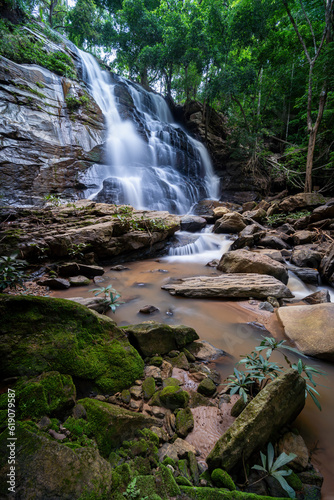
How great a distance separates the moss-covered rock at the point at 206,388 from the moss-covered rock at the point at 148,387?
1.59 ft

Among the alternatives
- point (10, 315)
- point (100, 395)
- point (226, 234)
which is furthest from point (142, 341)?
point (226, 234)

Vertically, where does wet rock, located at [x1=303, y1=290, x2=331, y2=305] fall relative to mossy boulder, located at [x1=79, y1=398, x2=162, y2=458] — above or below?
below

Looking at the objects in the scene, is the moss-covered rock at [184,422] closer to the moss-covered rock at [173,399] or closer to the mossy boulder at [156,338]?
the moss-covered rock at [173,399]

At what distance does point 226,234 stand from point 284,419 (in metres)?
8.07

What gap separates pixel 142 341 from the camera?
2.30 meters

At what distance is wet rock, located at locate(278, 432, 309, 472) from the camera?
4.50 feet

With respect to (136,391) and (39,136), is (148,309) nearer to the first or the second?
(136,391)

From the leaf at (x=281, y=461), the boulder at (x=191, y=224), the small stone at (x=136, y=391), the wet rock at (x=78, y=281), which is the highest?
the boulder at (x=191, y=224)

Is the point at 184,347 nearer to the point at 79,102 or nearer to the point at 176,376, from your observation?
the point at 176,376

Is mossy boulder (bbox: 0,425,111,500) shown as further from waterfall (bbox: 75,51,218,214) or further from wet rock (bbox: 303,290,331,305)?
waterfall (bbox: 75,51,218,214)

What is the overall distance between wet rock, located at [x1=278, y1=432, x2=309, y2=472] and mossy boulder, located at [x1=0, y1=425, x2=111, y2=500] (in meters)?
1.22

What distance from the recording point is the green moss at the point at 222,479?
121 centimetres

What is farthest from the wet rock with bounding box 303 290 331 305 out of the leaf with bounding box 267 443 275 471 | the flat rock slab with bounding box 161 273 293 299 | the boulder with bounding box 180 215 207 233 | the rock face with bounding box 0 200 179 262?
the boulder with bounding box 180 215 207 233

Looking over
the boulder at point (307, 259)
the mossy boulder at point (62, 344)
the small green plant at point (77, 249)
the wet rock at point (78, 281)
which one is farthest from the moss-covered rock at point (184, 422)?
the boulder at point (307, 259)
